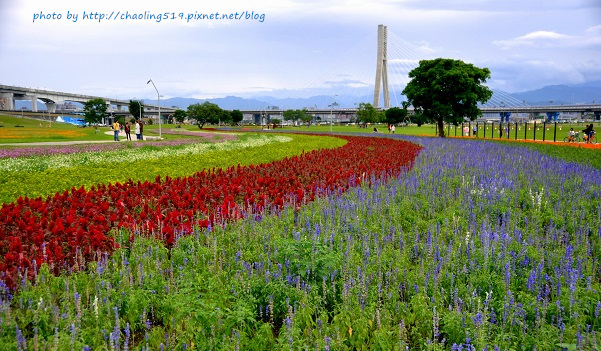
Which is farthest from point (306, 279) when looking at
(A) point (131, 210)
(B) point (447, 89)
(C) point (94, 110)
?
(C) point (94, 110)

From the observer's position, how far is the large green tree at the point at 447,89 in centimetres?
4400

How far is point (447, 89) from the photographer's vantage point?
44656mm

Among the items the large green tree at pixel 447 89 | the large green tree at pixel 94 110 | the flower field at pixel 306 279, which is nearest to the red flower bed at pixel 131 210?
the flower field at pixel 306 279

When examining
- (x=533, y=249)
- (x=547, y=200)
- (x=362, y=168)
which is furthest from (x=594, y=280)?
(x=362, y=168)

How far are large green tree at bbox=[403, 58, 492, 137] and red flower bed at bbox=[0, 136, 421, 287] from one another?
114 ft

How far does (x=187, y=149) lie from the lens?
25.5 meters

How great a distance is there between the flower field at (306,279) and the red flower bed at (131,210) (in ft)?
0.14

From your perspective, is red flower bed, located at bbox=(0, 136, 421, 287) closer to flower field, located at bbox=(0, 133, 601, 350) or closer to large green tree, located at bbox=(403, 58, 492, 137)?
flower field, located at bbox=(0, 133, 601, 350)

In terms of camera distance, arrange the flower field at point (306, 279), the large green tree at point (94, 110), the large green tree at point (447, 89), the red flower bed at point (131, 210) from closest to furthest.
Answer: the flower field at point (306, 279), the red flower bed at point (131, 210), the large green tree at point (447, 89), the large green tree at point (94, 110)

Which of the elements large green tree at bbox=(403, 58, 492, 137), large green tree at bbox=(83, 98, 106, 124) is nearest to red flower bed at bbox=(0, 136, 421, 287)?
large green tree at bbox=(403, 58, 492, 137)

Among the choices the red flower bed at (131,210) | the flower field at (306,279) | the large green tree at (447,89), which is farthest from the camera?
the large green tree at (447,89)

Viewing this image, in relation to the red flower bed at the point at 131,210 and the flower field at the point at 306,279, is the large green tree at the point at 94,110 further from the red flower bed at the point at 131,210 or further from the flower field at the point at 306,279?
the flower field at the point at 306,279

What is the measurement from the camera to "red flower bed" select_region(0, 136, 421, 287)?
5.45 metres

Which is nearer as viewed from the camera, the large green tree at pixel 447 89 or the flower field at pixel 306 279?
the flower field at pixel 306 279
